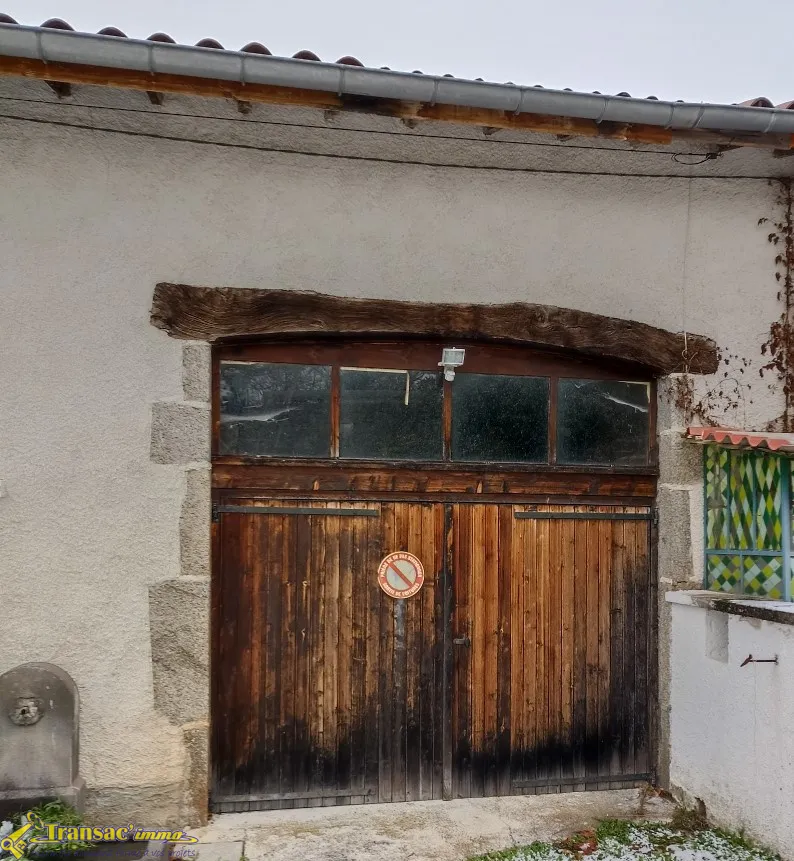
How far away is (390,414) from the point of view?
3.93 m

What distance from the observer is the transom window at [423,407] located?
3811 millimetres

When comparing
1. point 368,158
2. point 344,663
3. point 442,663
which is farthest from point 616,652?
point 368,158

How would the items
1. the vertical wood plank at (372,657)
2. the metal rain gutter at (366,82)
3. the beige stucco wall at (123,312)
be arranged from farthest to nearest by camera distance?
the vertical wood plank at (372,657) < the beige stucco wall at (123,312) < the metal rain gutter at (366,82)

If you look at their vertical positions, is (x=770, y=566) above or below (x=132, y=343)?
below

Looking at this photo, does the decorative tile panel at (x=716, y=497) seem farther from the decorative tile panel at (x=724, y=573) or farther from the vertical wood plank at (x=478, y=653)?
the vertical wood plank at (x=478, y=653)

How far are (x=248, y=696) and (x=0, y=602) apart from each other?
4.28 ft

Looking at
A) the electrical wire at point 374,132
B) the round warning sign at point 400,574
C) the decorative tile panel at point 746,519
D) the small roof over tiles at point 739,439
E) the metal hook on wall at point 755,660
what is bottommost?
the metal hook on wall at point 755,660

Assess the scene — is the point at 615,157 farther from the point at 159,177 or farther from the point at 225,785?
the point at 225,785

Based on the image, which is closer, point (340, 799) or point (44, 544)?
point (44, 544)

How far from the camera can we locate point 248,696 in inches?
147

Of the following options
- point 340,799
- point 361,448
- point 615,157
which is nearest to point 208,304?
point 361,448

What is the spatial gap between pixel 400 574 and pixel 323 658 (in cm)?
61

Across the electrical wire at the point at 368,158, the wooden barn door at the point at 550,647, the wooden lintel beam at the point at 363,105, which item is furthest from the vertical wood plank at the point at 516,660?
the wooden lintel beam at the point at 363,105

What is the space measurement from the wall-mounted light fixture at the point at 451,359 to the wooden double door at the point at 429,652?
0.73 meters
